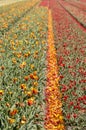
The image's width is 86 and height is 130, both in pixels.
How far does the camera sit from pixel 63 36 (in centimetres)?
1877

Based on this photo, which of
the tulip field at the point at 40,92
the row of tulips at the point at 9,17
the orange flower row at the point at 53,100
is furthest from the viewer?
the row of tulips at the point at 9,17

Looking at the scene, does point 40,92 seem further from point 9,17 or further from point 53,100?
point 9,17

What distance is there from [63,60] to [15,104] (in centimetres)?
649

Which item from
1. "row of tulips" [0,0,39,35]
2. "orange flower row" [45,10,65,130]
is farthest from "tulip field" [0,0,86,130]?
"row of tulips" [0,0,39,35]

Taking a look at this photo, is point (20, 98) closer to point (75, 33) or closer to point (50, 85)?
point (50, 85)

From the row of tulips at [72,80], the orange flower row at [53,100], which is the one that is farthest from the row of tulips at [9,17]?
the orange flower row at [53,100]

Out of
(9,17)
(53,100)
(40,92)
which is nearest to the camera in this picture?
(40,92)

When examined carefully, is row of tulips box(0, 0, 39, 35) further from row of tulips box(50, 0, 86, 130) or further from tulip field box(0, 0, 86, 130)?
tulip field box(0, 0, 86, 130)

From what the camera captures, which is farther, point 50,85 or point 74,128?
point 50,85

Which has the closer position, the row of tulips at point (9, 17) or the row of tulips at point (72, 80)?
the row of tulips at point (72, 80)

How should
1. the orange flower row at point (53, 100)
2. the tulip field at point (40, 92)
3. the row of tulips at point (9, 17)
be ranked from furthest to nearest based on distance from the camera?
1. the row of tulips at point (9, 17)
2. the orange flower row at point (53, 100)
3. the tulip field at point (40, 92)

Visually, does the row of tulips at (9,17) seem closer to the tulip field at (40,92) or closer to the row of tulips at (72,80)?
the row of tulips at (72,80)

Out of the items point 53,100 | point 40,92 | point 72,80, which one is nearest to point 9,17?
point 72,80

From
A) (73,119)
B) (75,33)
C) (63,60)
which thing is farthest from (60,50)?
(73,119)
